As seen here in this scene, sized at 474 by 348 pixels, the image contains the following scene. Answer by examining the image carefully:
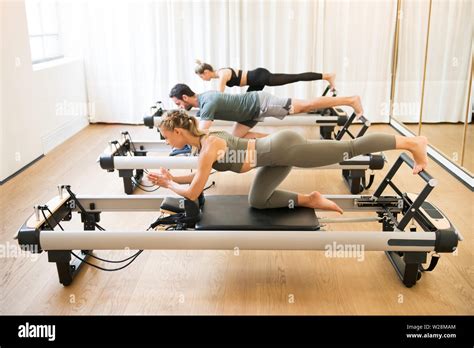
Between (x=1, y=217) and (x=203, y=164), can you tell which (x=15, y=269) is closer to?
(x=1, y=217)

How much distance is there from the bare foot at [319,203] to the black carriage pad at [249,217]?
0.12 feet

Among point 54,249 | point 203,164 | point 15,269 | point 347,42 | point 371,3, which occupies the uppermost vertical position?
point 371,3

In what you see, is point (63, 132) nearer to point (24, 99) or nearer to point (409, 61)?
point (24, 99)

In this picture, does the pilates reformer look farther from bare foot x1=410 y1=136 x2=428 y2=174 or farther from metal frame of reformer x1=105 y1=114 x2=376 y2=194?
bare foot x1=410 y1=136 x2=428 y2=174

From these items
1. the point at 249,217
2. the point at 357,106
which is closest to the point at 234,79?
the point at 357,106

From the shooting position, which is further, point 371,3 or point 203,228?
point 371,3

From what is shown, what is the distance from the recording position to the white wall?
161 inches

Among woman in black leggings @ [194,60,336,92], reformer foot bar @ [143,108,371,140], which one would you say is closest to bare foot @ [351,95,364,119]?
reformer foot bar @ [143,108,371,140]

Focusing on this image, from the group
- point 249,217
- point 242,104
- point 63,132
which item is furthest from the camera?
point 63,132

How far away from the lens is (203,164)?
2.48 meters

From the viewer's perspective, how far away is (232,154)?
2.54m

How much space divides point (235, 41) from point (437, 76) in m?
2.21

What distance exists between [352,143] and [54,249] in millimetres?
1539

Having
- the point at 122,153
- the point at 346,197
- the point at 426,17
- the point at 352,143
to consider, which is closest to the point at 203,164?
the point at 352,143
